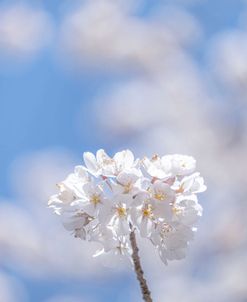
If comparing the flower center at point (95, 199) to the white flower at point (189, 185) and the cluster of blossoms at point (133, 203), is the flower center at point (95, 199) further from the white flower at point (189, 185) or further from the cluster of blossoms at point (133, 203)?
the white flower at point (189, 185)

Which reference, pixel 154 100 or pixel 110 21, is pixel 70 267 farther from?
pixel 110 21

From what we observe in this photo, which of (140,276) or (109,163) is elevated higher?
(109,163)

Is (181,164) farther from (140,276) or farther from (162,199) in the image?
(140,276)

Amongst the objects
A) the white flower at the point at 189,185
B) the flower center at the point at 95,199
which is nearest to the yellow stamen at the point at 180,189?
the white flower at the point at 189,185

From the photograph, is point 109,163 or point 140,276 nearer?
point 140,276

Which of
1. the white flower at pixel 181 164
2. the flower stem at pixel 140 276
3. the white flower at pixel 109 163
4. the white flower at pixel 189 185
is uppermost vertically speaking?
the white flower at pixel 109 163

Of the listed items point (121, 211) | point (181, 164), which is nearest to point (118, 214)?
point (121, 211)

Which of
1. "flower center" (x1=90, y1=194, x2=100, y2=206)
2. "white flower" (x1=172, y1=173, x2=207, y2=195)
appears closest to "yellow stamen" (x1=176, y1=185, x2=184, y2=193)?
"white flower" (x1=172, y1=173, x2=207, y2=195)

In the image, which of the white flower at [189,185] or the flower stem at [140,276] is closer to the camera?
the flower stem at [140,276]
